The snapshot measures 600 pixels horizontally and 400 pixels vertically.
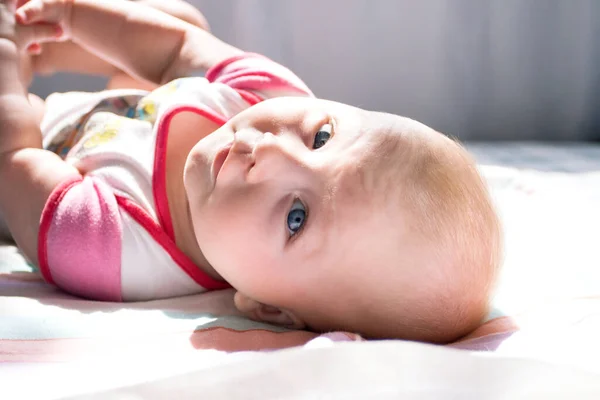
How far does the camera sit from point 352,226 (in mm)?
756

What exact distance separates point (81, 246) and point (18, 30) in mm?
406

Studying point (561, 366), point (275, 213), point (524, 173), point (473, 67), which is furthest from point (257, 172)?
point (473, 67)

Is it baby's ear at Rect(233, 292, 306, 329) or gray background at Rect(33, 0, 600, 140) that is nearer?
baby's ear at Rect(233, 292, 306, 329)

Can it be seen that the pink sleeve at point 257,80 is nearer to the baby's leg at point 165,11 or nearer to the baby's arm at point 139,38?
the baby's arm at point 139,38

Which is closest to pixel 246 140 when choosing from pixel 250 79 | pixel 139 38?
pixel 250 79

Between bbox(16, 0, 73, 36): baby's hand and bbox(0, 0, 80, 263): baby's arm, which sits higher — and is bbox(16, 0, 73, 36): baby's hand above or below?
above

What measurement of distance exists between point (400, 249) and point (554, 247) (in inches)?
16.7

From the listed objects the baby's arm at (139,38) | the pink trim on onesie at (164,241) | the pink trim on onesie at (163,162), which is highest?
the baby's arm at (139,38)

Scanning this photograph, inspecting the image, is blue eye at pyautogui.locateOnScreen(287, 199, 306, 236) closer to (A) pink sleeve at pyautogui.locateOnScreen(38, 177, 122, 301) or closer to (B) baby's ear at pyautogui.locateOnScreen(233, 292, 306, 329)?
(B) baby's ear at pyautogui.locateOnScreen(233, 292, 306, 329)

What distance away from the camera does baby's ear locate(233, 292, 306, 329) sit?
849 millimetres

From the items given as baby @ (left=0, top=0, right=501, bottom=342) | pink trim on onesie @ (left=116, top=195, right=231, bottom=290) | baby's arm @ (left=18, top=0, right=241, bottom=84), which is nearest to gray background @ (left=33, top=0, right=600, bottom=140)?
baby's arm @ (left=18, top=0, right=241, bottom=84)

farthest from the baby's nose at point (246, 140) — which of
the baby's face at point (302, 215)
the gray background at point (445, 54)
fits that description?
the gray background at point (445, 54)

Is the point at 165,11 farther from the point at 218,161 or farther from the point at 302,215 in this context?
the point at 302,215

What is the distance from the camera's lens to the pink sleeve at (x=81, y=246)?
89 cm
